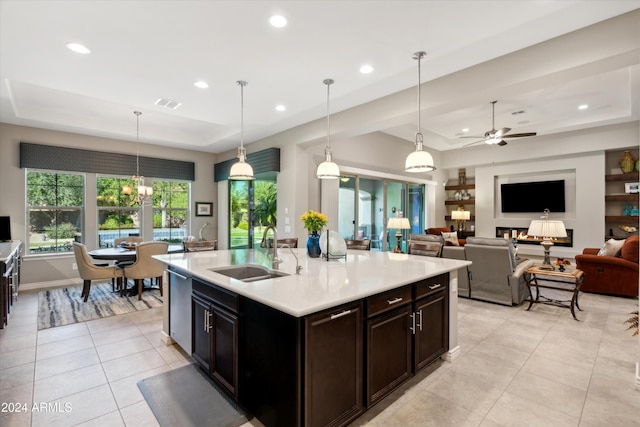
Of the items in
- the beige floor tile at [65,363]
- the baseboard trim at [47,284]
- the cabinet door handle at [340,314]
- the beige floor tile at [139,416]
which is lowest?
the beige floor tile at [139,416]

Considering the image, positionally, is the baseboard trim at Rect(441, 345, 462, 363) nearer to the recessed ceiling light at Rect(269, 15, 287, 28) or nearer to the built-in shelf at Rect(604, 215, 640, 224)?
the recessed ceiling light at Rect(269, 15, 287, 28)

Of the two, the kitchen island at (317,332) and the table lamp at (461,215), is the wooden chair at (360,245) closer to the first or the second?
the kitchen island at (317,332)

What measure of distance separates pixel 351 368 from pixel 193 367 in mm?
1610

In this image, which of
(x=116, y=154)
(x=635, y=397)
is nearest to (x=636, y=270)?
(x=635, y=397)

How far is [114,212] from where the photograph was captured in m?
6.48

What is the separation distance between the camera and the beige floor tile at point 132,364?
2.68 metres

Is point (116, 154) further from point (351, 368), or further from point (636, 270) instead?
point (636, 270)

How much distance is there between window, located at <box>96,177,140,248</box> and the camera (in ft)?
20.7

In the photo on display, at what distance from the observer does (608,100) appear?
5.36m

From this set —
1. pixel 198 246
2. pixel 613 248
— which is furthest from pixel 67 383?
pixel 613 248

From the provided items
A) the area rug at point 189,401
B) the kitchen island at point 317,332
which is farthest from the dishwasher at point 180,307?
the area rug at point 189,401

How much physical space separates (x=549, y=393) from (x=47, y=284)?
24.4ft

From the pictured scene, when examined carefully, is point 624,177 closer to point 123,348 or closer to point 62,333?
point 123,348

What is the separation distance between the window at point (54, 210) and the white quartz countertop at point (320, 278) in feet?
13.9
